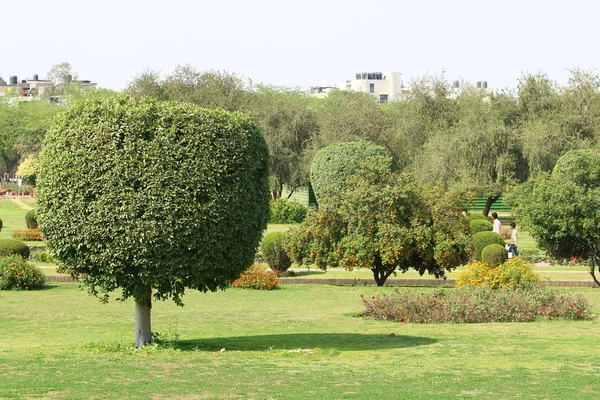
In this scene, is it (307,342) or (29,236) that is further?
(29,236)

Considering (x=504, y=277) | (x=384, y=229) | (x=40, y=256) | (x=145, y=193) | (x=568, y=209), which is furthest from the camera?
(x=40, y=256)

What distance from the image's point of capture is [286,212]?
150ft

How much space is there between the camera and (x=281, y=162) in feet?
171

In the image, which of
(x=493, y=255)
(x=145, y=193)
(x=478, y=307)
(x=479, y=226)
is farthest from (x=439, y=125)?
(x=145, y=193)

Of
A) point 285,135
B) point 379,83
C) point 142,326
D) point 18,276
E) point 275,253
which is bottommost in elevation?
point 142,326

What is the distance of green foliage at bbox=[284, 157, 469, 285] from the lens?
23.8m

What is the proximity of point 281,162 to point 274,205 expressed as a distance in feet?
22.0

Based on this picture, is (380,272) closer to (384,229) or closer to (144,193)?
(384,229)

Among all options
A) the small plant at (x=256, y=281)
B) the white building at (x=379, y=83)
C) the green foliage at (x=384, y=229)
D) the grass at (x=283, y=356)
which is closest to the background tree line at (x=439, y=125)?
the green foliage at (x=384, y=229)

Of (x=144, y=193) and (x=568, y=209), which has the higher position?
(x=144, y=193)

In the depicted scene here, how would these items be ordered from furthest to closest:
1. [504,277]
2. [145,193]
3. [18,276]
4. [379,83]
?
[379,83] → [18,276] → [504,277] → [145,193]

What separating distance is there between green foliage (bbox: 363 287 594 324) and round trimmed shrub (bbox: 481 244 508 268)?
295 inches

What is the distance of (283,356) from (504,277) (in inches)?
322

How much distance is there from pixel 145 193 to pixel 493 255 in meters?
15.3
